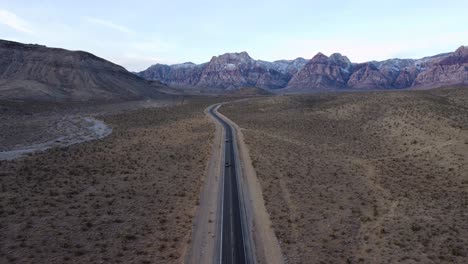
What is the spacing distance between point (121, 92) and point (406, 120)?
162 m

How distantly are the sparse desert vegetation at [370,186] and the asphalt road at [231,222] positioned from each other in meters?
2.87

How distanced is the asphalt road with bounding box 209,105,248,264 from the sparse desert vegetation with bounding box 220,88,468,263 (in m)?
2.87

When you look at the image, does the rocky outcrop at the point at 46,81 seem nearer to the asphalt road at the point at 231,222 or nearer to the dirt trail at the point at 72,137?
the dirt trail at the point at 72,137

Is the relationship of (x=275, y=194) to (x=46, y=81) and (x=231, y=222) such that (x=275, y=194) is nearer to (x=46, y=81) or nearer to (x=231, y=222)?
(x=231, y=222)

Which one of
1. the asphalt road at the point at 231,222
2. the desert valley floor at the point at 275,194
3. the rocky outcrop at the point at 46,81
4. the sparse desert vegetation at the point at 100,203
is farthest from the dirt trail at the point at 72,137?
the rocky outcrop at the point at 46,81

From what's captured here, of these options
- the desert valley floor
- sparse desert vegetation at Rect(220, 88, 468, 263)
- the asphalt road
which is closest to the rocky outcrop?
the desert valley floor

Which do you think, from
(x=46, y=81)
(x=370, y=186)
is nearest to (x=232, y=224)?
(x=370, y=186)

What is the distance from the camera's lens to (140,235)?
24.4 metres

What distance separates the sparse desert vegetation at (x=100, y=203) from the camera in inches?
864

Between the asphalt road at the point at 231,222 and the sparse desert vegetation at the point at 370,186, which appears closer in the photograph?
the asphalt road at the point at 231,222

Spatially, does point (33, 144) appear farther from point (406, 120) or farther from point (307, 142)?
point (406, 120)

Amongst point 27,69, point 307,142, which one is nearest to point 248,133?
point 307,142

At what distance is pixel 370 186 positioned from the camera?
35.8 metres

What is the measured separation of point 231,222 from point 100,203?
12.3 m
